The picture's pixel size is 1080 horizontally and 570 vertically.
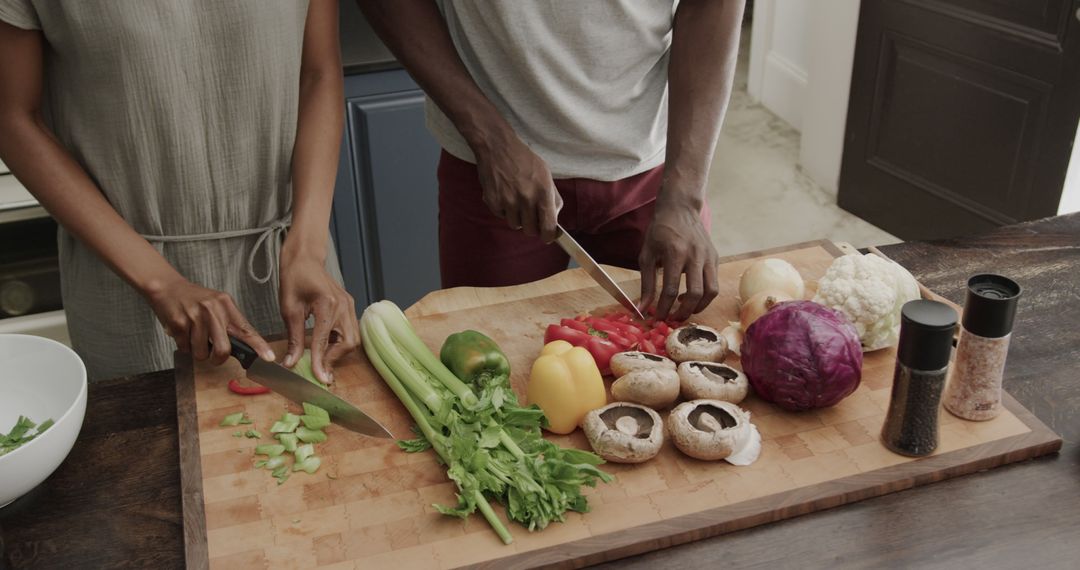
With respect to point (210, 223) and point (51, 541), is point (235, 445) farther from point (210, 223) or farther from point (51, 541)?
A: point (210, 223)

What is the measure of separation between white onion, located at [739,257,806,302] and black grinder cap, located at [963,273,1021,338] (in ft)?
1.06

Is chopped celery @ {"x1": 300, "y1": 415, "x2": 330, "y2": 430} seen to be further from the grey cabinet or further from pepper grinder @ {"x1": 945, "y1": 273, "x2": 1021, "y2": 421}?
the grey cabinet

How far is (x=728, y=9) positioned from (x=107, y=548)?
1.25m

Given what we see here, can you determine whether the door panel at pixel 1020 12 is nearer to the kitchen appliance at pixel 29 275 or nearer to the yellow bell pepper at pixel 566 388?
the yellow bell pepper at pixel 566 388

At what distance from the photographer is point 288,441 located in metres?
1.30

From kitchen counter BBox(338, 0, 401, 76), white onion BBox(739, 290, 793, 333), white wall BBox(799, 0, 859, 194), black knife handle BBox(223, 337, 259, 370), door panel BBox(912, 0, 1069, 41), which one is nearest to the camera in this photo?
black knife handle BBox(223, 337, 259, 370)

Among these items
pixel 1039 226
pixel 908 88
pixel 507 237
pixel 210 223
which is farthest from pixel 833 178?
→ pixel 210 223

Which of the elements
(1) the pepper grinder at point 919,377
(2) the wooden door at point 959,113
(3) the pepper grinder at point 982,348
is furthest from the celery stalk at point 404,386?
(2) the wooden door at point 959,113

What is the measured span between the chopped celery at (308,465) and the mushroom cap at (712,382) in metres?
0.48

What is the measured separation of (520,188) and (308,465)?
58 centimetres

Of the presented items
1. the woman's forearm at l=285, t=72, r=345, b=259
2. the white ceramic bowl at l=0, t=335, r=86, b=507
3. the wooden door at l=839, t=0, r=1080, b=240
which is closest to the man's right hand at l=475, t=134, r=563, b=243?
the woman's forearm at l=285, t=72, r=345, b=259

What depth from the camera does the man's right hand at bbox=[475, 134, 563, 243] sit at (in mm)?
1616

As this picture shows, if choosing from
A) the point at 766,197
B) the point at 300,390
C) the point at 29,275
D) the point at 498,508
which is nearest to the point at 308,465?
the point at 300,390

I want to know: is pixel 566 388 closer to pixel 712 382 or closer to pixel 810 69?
pixel 712 382
